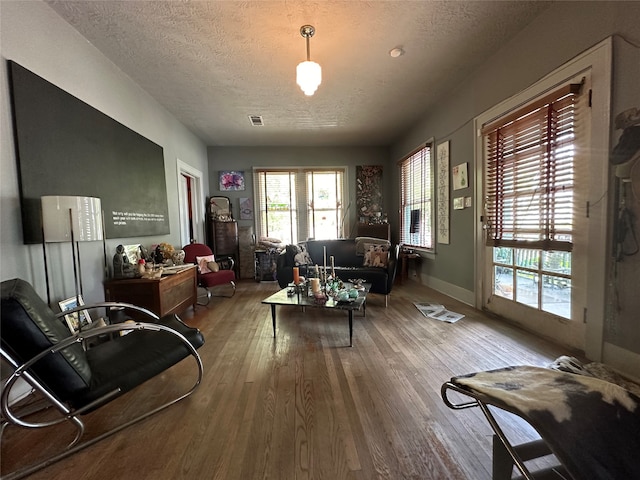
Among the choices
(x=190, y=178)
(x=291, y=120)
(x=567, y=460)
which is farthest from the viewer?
(x=190, y=178)

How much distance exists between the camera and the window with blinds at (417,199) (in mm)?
4277

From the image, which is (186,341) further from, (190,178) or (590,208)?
(190,178)

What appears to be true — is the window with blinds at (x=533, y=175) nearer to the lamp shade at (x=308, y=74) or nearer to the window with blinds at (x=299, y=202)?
the lamp shade at (x=308, y=74)

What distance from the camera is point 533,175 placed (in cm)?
243

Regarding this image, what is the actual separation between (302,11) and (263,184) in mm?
3818

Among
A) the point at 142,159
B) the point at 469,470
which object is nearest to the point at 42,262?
the point at 142,159

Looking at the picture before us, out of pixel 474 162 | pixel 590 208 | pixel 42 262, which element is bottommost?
pixel 42 262

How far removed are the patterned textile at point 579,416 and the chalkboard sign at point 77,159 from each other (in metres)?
2.85

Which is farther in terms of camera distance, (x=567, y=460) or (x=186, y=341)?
(x=186, y=341)

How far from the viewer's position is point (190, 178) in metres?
5.06

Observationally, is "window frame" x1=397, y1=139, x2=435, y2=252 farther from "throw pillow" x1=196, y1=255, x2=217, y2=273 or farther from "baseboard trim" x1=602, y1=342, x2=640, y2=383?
"throw pillow" x1=196, y1=255, x2=217, y2=273

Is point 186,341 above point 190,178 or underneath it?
underneath

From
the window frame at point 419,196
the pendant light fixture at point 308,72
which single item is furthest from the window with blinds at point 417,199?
the pendant light fixture at point 308,72

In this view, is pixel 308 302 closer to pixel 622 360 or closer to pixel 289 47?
pixel 622 360
